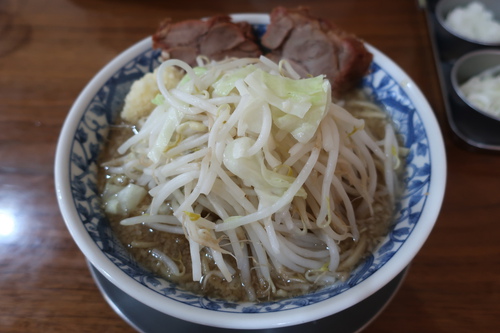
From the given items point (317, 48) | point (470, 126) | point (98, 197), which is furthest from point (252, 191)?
point (470, 126)

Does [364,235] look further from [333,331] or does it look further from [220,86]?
[220,86]

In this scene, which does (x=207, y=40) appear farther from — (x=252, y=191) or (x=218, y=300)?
(x=218, y=300)

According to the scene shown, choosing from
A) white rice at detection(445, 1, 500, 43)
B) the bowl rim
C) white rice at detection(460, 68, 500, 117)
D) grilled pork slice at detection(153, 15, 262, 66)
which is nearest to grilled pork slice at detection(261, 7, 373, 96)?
grilled pork slice at detection(153, 15, 262, 66)

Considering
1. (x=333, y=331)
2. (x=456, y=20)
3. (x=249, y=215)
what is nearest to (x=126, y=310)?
(x=249, y=215)

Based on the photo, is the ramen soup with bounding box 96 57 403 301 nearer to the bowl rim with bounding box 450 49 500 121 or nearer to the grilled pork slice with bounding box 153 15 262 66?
the grilled pork slice with bounding box 153 15 262 66

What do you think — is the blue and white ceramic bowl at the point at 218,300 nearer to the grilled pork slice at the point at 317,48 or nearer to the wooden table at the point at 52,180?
the grilled pork slice at the point at 317,48

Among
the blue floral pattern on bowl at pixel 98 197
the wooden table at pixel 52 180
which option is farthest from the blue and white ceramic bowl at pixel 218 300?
the wooden table at pixel 52 180

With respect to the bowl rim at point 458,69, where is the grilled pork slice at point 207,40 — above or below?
above
